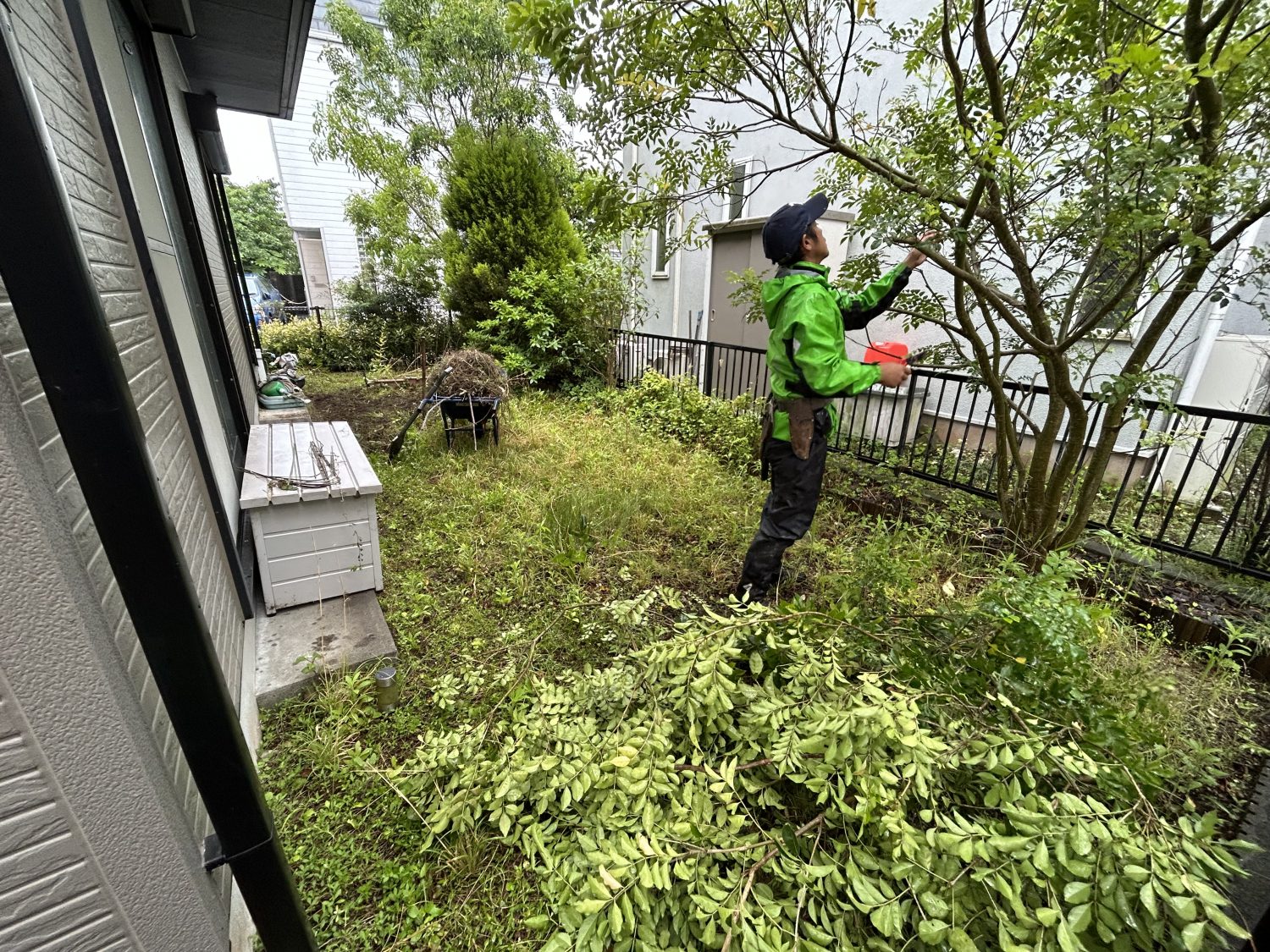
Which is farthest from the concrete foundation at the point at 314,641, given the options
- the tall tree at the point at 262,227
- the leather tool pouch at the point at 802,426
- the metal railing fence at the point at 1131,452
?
the tall tree at the point at 262,227

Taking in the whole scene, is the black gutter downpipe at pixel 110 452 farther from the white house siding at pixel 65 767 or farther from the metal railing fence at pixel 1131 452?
the metal railing fence at pixel 1131 452

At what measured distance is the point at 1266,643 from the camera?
2.32m

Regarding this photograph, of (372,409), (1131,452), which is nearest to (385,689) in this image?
(372,409)

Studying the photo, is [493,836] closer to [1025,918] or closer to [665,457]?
[1025,918]

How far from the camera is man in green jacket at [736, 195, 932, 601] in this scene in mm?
2342

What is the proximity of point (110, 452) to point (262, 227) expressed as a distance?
29.8m

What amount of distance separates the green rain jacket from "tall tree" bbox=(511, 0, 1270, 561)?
31cm

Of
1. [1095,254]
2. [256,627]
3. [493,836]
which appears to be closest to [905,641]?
[493,836]

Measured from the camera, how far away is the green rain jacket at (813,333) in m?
2.33

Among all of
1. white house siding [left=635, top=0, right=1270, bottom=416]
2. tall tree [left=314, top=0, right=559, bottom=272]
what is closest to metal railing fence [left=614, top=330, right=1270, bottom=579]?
white house siding [left=635, top=0, right=1270, bottom=416]

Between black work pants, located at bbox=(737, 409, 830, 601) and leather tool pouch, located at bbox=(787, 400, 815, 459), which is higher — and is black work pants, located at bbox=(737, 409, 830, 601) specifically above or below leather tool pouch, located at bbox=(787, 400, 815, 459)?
below

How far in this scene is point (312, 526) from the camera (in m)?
2.44

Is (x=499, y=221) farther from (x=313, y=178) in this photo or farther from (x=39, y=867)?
(x=313, y=178)

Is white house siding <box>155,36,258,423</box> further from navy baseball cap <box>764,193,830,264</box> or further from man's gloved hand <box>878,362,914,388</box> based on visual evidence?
man's gloved hand <box>878,362,914,388</box>
